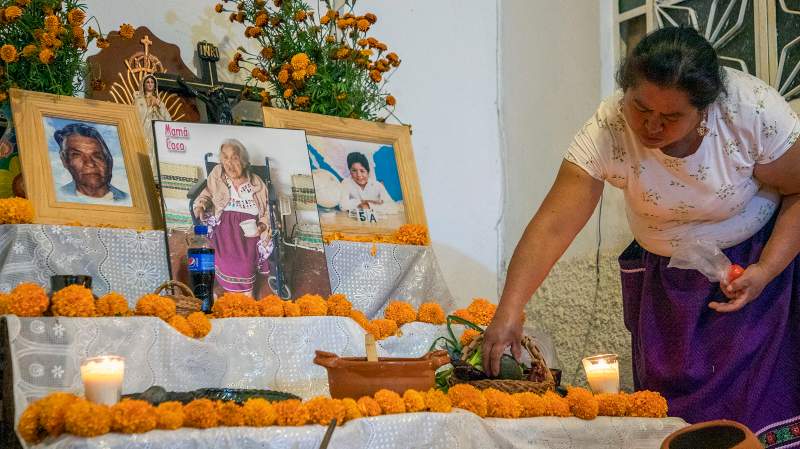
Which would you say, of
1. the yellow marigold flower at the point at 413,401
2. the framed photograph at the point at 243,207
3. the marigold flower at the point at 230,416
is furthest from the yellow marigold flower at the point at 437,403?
the framed photograph at the point at 243,207

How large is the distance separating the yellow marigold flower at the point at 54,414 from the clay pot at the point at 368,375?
50 centimetres

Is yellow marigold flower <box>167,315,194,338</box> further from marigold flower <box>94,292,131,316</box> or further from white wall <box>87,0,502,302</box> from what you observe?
white wall <box>87,0,502,302</box>

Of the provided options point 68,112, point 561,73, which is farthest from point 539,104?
point 68,112

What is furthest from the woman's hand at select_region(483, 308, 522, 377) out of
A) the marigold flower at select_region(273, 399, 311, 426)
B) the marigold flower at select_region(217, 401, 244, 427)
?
the marigold flower at select_region(217, 401, 244, 427)

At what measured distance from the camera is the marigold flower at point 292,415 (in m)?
1.73

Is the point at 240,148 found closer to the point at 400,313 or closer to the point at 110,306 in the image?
the point at 400,313

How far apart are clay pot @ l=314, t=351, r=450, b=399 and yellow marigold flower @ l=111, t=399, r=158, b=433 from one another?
0.39m

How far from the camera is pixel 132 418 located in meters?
1.59

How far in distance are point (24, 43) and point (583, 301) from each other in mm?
2326

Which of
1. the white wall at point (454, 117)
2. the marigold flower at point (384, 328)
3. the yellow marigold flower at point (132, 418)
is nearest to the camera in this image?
the yellow marigold flower at point (132, 418)

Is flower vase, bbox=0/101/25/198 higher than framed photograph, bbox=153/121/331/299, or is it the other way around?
flower vase, bbox=0/101/25/198

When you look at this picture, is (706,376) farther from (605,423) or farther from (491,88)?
(491,88)

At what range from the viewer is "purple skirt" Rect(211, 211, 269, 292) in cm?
264

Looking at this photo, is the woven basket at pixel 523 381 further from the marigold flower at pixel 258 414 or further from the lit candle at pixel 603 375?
the marigold flower at pixel 258 414
